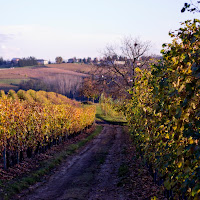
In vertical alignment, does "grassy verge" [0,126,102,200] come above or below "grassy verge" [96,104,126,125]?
above

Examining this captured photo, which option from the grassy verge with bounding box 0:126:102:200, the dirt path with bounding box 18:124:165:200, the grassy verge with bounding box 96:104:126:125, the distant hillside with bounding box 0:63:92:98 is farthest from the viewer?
the distant hillside with bounding box 0:63:92:98

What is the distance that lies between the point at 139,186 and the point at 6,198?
4878mm

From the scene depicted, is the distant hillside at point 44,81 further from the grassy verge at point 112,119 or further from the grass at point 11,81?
the grassy verge at point 112,119

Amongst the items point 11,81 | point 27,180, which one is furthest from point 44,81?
point 27,180

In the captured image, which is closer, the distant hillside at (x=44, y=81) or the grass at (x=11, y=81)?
the distant hillside at (x=44, y=81)

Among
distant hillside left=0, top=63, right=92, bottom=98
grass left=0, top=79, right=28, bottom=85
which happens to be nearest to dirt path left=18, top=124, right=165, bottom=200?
distant hillside left=0, top=63, right=92, bottom=98

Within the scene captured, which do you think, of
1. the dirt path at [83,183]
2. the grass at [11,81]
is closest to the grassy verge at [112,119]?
the dirt path at [83,183]

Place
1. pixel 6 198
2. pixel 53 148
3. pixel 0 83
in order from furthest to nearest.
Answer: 1. pixel 0 83
2. pixel 53 148
3. pixel 6 198

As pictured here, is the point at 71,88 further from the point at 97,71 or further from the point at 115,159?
the point at 115,159

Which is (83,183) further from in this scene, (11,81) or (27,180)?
(11,81)

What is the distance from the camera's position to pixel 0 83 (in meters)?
108

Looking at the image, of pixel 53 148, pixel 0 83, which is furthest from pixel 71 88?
pixel 53 148

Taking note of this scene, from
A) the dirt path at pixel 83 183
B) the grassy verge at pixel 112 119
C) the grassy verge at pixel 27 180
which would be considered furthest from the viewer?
the grassy verge at pixel 112 119

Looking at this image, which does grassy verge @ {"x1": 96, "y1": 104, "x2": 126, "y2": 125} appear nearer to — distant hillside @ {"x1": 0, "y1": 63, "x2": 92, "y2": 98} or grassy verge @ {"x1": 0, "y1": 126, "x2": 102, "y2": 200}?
grassy verge @ {"x1": 0, "y1": 126, "x2": 102, "y2": 200}
